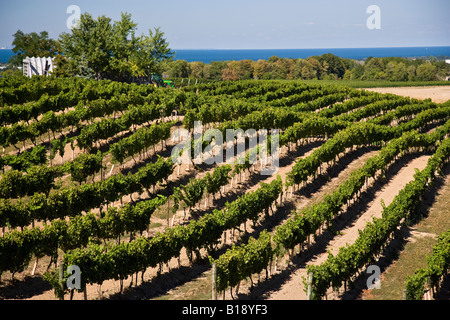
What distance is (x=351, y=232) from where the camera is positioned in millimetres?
26547

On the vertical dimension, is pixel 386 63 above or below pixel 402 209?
above

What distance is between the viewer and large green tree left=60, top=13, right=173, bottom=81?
6128cm

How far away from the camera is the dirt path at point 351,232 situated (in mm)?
20734

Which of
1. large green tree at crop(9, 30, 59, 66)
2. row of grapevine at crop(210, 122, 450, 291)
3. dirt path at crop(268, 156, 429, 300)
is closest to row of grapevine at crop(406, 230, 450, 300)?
dirt path at crop(268, 156, 429, 300)

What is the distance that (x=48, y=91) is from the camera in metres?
45.4

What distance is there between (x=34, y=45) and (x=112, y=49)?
2986cm

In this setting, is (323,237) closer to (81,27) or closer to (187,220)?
(187,220)

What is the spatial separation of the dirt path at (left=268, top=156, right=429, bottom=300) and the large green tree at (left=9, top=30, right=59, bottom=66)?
62537 mm

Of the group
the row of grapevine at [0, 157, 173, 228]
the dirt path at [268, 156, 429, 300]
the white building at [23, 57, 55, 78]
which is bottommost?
the dirt path at [268, 156, 429, 300]

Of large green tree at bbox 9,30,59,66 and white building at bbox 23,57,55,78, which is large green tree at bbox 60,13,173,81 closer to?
white building at bbox 23,57,55,78

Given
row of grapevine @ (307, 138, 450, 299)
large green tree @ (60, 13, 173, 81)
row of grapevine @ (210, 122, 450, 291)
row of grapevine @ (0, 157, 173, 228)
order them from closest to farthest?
row of grapevine @ (307, 138, 450, 299), row of grapevine @ (210, 122, 450, 291), row of grapevine @ (0, 157, 173, 228), large green tree @ (60, 13, 173, 81)

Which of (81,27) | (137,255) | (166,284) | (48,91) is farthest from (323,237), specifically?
(81,27)

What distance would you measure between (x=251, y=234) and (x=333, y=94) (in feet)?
123

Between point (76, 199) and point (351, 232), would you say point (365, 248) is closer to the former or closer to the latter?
point (351, 232)
